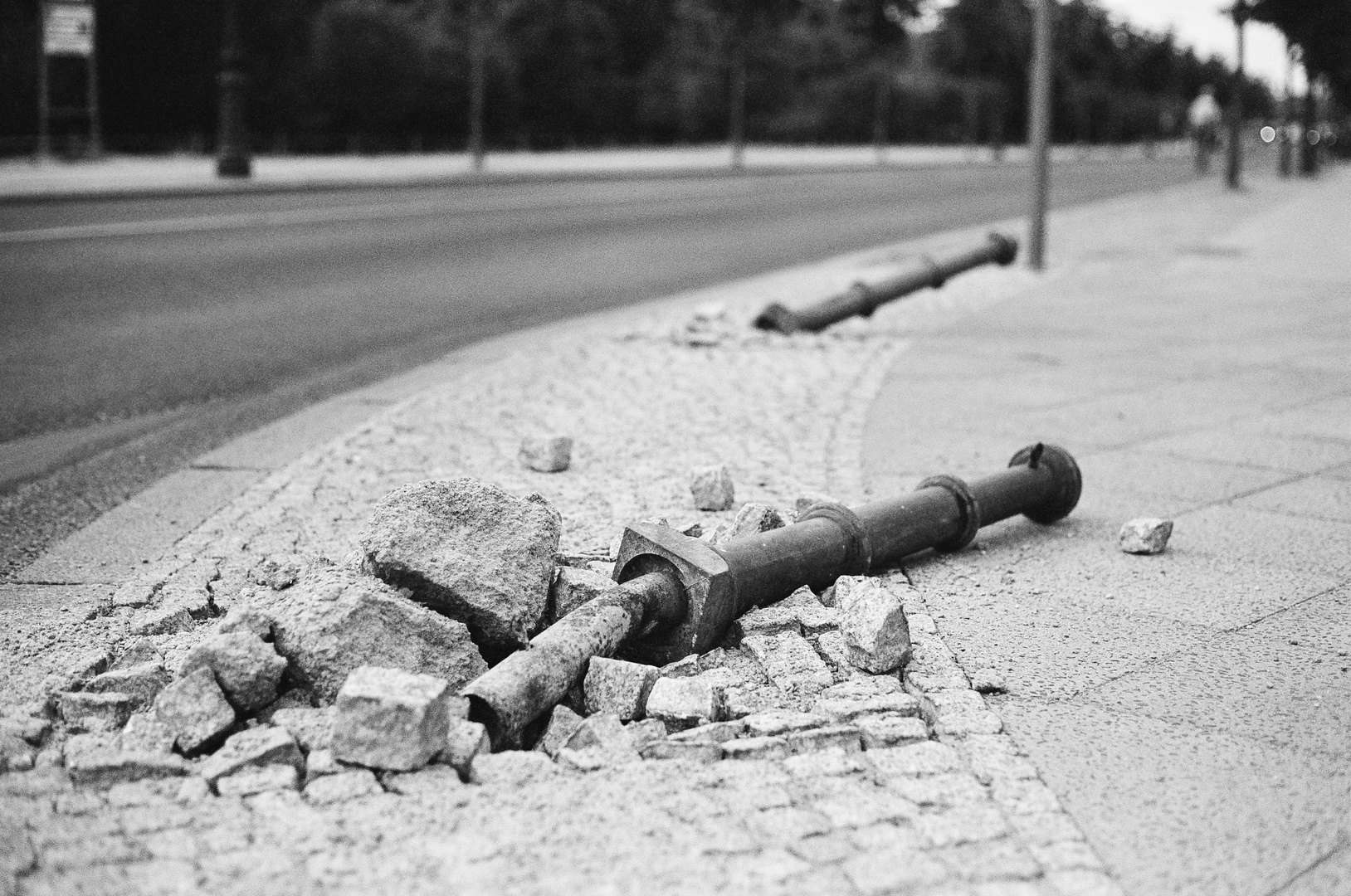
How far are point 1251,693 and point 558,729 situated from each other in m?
1.42

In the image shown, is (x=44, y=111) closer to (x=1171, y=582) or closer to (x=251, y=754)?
(x=1171, y=582)

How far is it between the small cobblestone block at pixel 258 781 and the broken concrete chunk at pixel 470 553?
2.05ft

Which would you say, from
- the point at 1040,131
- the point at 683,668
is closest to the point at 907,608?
the point at 683,668

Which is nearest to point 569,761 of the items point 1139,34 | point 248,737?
point 248,737

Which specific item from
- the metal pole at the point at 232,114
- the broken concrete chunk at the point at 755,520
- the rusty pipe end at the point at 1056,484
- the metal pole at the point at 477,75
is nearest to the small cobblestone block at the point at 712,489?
the broken concrete chunk at the point at 755,520

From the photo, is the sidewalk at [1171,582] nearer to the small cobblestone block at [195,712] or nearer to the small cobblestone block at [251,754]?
the small cobblestone block at [251,754]

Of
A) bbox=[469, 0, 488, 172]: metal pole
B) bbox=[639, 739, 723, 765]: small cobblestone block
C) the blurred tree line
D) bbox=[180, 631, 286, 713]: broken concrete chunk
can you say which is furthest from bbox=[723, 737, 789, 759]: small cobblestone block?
bbox=[469, 0, 488, 172]: metal pole

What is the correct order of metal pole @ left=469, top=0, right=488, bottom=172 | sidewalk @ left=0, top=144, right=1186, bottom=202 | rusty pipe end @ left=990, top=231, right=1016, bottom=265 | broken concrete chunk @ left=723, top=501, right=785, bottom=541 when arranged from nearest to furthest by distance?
broken concrete chunk @ left=723, top=501, right=785, bottom=541 < rusty pipe end @ left=990, top=231, right=1016, bottom=265 < sidewalk @ left=0, top=144, right=1186, bottom=202 < metal pole @ left=469, top=0, right=488, bottom=172

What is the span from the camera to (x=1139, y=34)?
11425 cm

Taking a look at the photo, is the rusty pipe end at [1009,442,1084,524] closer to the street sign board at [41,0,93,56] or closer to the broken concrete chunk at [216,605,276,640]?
the broken concrete chunk at [216,605,276,640]

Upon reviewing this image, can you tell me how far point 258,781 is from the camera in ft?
8.06

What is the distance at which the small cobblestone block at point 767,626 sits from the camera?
3.18m

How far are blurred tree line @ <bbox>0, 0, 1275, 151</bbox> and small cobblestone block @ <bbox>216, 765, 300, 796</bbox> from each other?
28.4m

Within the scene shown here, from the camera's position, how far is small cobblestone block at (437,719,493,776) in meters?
2.51
